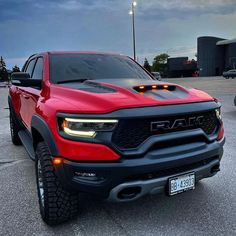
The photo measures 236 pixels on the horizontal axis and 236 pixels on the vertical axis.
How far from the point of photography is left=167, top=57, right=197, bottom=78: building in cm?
9444

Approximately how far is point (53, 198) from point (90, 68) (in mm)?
1932

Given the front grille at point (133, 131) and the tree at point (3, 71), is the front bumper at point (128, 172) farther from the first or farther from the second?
the tree at point (3, 71)

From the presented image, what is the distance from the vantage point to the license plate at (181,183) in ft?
9.60

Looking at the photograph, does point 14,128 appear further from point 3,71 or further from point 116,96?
point 3,71

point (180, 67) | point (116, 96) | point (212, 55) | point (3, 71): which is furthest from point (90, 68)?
point (3, 71)

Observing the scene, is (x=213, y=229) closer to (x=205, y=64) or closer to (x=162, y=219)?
(x=162, y=219)

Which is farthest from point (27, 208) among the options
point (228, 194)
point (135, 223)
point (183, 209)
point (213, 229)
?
point (228, 194)

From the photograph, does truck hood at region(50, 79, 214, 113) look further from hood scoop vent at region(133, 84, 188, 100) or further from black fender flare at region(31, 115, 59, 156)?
black fender flare at region(31, 115, 59, 156)

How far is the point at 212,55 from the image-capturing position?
9119cm

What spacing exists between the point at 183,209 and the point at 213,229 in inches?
19.0

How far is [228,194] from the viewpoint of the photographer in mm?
3855

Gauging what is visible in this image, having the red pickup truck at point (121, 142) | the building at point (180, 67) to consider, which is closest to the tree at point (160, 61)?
the building at point (180, 67)

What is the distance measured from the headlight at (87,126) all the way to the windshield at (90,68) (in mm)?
1291

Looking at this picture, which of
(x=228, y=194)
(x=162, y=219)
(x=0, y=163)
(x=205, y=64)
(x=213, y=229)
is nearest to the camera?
(x=213, y=229)
